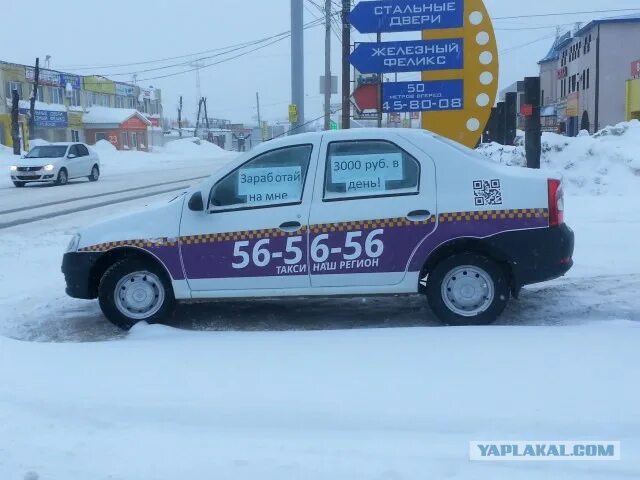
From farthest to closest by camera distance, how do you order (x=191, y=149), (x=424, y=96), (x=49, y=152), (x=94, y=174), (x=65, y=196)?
(x=191, y=149) < (x=94, y=174) < (x=49, y=152) < (x=65, y=196) < (x=424, y=96)

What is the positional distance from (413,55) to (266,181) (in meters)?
6.26

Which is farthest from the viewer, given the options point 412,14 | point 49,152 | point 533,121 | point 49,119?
point 49,119

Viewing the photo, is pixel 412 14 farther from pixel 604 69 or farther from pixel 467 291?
pixel 604 69

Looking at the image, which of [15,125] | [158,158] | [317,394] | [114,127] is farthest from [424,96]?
[114,127]

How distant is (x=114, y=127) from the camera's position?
231 ft

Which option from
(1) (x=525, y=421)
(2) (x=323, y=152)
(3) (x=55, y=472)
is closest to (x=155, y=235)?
(2) (x=323, y=152)

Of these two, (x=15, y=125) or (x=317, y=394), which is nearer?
(x=317, y=394)

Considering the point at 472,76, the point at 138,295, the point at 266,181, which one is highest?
the point at 472,76

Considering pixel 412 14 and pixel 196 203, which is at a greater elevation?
pixel 412 14

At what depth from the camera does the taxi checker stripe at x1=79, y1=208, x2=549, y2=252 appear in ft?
20.3

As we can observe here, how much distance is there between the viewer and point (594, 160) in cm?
1636

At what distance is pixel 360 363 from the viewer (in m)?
5.08

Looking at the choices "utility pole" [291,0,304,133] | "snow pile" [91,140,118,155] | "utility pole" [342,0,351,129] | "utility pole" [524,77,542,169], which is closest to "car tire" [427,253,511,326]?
"utility pole" [524,77,542,169]
